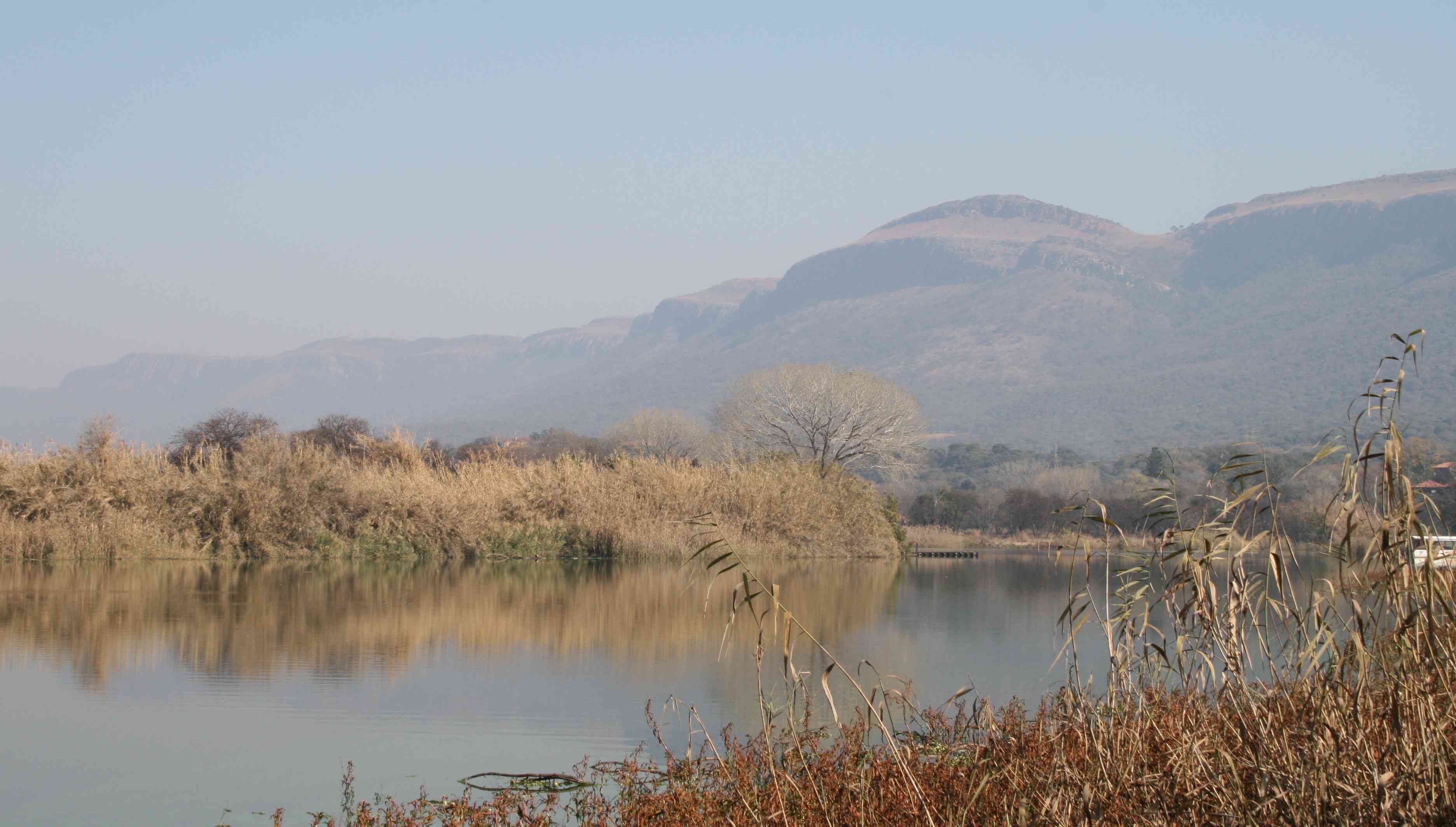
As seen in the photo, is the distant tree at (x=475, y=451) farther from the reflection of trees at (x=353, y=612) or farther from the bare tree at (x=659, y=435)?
the reflection of trees at (x=353, y=612)

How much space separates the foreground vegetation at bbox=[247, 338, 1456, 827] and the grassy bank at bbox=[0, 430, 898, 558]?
19.8 metres

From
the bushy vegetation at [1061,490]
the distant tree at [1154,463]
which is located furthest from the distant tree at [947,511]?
the distant tree at [1154,463]

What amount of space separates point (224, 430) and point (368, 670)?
27.6 m

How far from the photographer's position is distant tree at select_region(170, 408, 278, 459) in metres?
34.4

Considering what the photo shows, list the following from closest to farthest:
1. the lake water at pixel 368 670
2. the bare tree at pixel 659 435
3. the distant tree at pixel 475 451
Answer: the lake water at pixel 368 670
the distant tree at pixel 475 451
the bare tree at pixel 659 435

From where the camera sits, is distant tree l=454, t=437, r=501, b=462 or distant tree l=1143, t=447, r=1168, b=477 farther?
distant tree l=1143, t=447, r=1168, b=477

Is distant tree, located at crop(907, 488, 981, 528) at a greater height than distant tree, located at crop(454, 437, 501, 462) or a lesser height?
lesser

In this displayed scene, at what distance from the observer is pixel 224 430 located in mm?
36844

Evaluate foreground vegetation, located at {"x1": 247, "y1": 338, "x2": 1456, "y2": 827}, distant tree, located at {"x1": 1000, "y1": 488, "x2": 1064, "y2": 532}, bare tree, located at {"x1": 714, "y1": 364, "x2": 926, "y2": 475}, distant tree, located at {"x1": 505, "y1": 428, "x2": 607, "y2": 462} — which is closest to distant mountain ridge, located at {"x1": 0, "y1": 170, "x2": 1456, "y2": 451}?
distant tree, located at {"x1": 1000, "y1": 488, "x2": 1064, "y2": 532}

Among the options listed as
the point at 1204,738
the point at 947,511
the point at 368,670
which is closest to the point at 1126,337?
the point at 947,511

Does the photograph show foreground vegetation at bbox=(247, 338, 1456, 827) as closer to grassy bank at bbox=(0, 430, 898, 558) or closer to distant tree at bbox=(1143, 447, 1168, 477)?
grassy bank at bbox=(0, 430, 898, 558)

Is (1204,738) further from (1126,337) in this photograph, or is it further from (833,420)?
(1126,337)

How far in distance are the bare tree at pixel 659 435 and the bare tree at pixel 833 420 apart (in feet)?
54.4

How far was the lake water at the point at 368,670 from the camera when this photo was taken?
24.8ft
